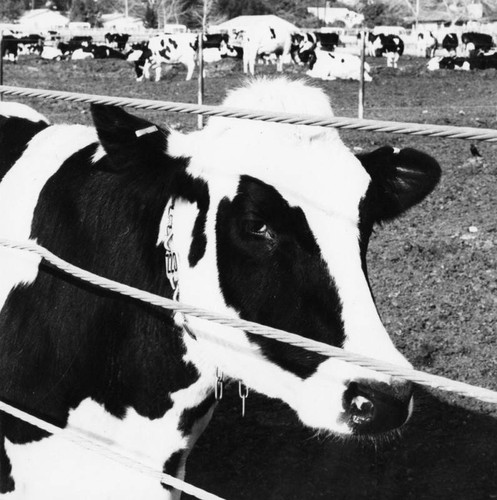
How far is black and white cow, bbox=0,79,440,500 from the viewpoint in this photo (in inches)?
77.6

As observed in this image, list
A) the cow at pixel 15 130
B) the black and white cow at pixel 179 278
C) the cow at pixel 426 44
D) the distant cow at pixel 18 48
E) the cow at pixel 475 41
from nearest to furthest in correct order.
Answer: the black and white cow at pixel 179 278 → the cow at pixel 15 130 → the distant cow at pixel 18 48 → the cow at pixel 475 41 → the cow at pixel 426 44

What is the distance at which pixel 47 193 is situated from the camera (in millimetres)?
2543

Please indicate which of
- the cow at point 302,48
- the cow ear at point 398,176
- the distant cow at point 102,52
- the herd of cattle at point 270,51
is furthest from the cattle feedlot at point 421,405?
the distant cow at point 102,52

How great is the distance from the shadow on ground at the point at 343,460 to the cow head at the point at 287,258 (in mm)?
1397

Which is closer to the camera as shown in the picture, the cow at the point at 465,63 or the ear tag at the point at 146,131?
the ear tag at the point at 146,131

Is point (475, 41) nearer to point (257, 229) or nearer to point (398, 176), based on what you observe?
point (398, 176)

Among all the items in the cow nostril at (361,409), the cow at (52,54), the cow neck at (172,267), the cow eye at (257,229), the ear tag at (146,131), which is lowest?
the cow at (52,54)

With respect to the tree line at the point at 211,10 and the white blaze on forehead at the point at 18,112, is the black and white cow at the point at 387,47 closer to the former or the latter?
the white blaze on forehead at the point at 18,112

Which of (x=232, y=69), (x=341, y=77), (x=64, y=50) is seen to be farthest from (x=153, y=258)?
(x=64, y=50)

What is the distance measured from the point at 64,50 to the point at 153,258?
93.2 feet

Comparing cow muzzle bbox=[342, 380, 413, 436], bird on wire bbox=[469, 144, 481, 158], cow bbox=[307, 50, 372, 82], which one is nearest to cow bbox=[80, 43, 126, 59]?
cow bbox=[307, 50, 372, 82]

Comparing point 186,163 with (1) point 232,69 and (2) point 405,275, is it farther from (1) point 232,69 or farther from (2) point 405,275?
(1) point 232,69

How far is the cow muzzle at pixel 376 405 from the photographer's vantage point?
6.00 ft

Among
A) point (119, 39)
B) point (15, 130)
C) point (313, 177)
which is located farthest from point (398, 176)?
point (119, 39)
